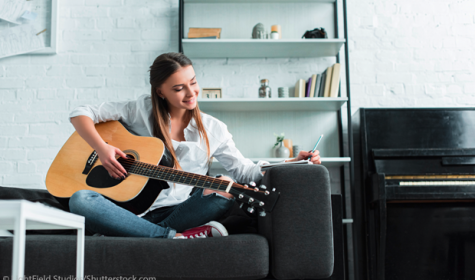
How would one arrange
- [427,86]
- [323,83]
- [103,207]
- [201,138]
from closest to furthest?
1. [103,207]
2. [201,138]
3. [323,83]
4. [427,86]

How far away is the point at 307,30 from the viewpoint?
2549 mm

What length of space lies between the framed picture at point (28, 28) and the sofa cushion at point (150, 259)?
193 centimetres

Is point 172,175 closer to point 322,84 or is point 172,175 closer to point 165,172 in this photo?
point 165,172

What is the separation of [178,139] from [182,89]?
0.69 feet

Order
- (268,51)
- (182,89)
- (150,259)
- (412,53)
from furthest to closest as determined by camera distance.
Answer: (412,53), (268,51), (182,89), (150,259)

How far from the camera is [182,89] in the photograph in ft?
4.97

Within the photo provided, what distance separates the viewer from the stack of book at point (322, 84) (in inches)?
92.5

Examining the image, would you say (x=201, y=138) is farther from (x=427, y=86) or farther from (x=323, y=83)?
(x=427, y=86)

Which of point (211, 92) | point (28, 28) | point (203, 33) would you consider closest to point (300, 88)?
point (211, 92)

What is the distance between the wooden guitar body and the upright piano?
4.16 feet

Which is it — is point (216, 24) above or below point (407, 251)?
above

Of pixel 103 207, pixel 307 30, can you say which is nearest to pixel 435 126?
pixel 307 30

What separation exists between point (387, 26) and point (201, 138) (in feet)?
6.12

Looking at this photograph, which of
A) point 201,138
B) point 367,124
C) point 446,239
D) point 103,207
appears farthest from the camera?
point 367,124
